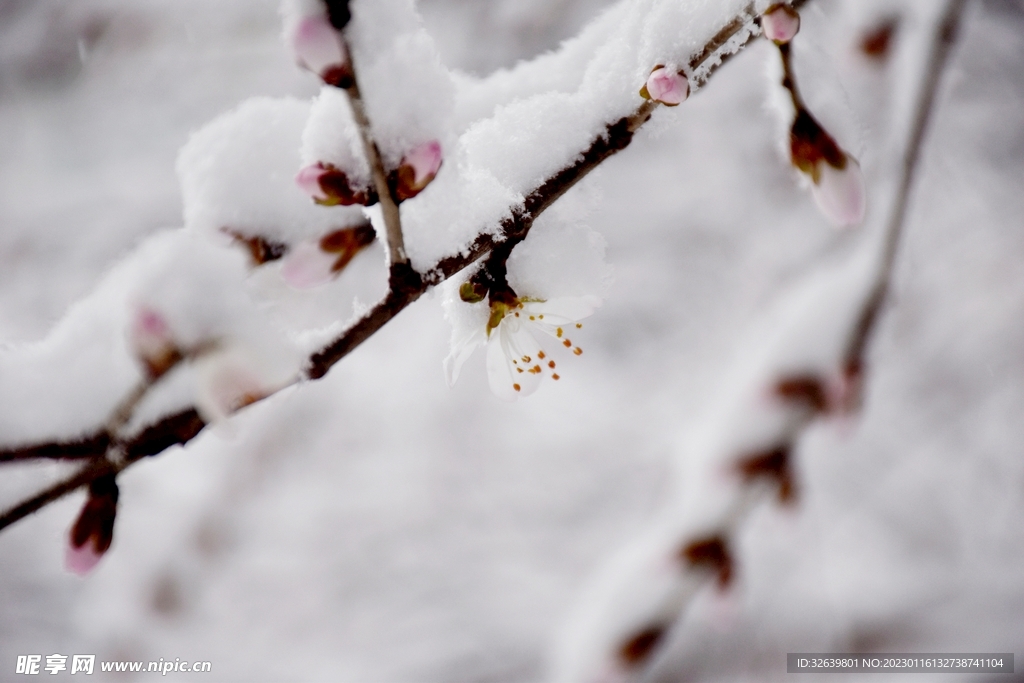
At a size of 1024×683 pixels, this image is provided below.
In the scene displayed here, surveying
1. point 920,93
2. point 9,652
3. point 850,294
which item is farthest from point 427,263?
point 9,652

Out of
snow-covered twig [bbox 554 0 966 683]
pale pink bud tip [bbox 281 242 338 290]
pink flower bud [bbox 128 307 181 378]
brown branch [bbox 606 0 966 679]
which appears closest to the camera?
pink flower bud [bbox 128 307 181 378]

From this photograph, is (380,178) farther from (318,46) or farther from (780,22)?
(780,22)

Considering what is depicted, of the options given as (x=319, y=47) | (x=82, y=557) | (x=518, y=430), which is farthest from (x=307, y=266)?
(x=518, y=430)

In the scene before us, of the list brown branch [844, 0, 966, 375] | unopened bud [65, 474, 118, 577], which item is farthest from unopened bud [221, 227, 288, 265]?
brown branch [844, 0, 966, 375]

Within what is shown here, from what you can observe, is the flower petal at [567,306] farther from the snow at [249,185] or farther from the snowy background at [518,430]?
the snowy background at [518,430]

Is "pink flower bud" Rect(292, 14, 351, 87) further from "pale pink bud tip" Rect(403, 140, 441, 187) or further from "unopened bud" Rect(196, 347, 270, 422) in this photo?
"unopened bud" Rect(196, 347, 270, 422)

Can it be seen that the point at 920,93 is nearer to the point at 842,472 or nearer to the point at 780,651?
the point at 842,472
